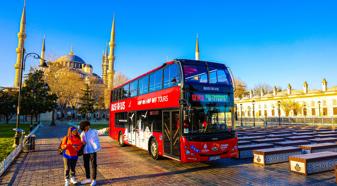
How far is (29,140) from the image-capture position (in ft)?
40.4

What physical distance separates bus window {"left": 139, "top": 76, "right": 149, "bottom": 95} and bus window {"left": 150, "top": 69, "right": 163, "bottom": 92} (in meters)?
0.45

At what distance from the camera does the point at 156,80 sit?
32.9 feet

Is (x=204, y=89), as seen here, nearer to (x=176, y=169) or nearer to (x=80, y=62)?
(x=176, y=169)

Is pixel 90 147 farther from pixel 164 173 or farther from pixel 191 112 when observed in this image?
pixel 191 112

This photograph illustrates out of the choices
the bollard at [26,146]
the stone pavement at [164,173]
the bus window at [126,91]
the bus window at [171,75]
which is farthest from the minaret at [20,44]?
the bus window at [171,75]

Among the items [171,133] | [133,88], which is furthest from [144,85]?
[171,133]

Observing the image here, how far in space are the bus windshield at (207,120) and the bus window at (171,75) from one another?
131 cm

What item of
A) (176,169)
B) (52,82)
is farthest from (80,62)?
(176,169)

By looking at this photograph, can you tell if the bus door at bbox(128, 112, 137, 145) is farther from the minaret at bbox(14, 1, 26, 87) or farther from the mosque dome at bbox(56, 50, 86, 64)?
the mosque dome at bbox(56, 50, 86, 64)

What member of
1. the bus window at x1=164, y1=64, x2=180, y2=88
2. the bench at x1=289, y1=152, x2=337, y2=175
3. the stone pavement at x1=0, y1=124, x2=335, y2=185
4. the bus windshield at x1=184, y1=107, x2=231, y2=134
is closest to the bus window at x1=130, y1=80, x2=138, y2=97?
the bus window at x1=164, y1=64, x2=180, y2=88

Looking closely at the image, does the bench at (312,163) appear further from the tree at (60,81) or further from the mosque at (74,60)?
the tree at (60,81)

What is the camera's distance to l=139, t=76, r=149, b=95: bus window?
10.9 metres

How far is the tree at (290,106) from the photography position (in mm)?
63031

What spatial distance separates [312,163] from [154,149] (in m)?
5.72
